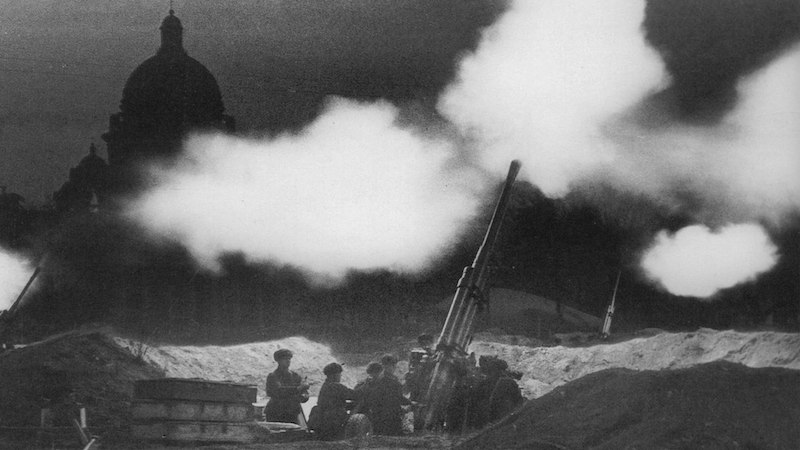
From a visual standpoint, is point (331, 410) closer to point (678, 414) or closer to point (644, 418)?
point (644, 418)

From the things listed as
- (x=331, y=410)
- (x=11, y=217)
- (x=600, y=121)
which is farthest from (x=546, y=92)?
(x=11, y=217)

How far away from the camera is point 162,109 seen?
2166cm

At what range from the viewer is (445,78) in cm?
1562

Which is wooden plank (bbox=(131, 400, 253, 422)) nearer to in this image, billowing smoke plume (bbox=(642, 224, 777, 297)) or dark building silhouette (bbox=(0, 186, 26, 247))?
dark building silhouette (bbox=(0, 186, 26, 247))

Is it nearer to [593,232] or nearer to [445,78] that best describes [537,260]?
[593,232]

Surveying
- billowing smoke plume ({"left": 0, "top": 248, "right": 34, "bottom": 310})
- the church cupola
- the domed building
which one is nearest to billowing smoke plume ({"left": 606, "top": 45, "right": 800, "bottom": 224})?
the church cupola

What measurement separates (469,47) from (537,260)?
11.2 m

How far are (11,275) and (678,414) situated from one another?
15729 mm

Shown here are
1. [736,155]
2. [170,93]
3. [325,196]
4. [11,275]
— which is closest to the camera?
[736,155]

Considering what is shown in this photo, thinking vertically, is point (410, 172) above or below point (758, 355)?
above

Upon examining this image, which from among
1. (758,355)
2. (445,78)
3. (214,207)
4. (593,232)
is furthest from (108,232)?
(758,355)

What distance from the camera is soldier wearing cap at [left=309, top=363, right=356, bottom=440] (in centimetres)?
1122

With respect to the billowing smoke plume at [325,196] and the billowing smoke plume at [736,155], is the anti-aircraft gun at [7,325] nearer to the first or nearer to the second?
the billowing smoke plume at [325,196]

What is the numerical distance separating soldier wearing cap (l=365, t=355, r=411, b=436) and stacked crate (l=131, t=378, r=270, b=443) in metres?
1.79
